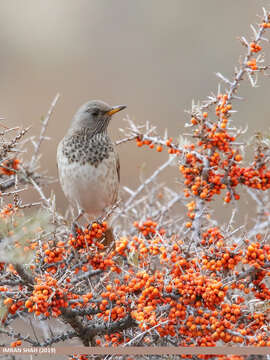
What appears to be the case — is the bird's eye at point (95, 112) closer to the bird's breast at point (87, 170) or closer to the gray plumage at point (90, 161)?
the gray plumage at point (90, 161)

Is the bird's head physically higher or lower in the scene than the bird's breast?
higher

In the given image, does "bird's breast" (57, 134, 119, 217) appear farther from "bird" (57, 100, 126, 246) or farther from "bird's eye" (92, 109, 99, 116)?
"bird's eye" (92, 109, 99, 116)

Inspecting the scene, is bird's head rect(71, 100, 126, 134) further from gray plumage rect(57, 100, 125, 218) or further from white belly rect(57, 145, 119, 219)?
white belly rect(57, 145, 119, 219)

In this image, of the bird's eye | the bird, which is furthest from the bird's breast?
the bird's eye

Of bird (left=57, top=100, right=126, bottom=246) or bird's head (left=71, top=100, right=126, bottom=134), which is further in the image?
bird's head (left=71, top=100, right=126, bottom=134)

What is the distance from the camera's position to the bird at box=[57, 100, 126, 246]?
216 centimetres

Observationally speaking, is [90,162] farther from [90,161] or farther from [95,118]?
[95,118]

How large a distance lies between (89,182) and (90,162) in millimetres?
84

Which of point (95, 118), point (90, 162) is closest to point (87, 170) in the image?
point (90, 162)

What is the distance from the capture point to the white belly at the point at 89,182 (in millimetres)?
2156

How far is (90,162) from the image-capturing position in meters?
2.17

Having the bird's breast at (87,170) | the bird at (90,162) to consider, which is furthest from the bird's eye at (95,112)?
the bird's breast at (87,170)

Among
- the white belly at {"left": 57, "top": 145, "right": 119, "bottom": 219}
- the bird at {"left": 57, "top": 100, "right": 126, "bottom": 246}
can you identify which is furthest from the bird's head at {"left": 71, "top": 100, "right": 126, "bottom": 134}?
the white belly at {"left": 57, "top": 145, "right": 119, "bottom": 219}

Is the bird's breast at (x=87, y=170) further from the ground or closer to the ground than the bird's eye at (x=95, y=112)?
closer to the ground
